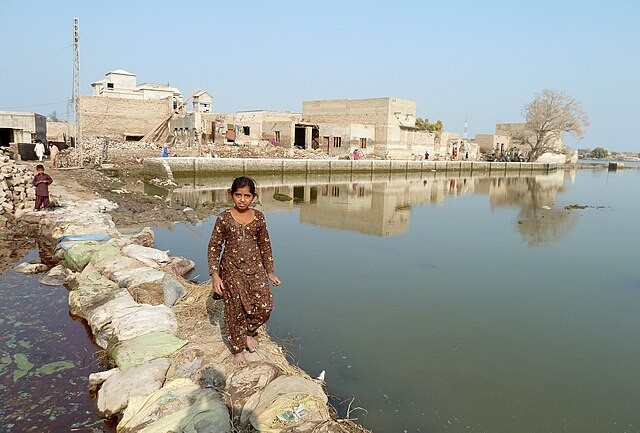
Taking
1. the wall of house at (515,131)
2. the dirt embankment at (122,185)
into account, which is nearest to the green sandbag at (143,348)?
the dirt embankment at (122,185)

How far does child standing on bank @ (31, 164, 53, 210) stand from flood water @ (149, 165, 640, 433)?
2.26 meters

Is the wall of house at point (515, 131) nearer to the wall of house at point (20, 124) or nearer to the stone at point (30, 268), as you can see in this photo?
the wall of house at point (20, 124)

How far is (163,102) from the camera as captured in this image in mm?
30828

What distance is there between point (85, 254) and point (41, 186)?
3.82 metres

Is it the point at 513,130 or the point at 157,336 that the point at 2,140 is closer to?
the point at 157,336

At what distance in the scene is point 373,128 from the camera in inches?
1487

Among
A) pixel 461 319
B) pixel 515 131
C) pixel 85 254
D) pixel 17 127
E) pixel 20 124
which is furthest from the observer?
pixel 515 131

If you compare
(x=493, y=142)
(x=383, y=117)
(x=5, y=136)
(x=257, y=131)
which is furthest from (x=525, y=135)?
(x=5, y=136)

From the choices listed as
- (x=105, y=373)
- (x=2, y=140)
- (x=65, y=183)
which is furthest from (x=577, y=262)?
(x=2, y=140)

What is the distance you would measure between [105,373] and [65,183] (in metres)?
13.1

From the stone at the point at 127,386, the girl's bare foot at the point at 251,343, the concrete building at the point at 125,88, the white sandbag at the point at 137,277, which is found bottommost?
the stone at the point at 127,386

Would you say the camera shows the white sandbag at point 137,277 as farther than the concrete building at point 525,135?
No

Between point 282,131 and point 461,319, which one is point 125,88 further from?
point 461,319

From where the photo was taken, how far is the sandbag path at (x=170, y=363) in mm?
2453
